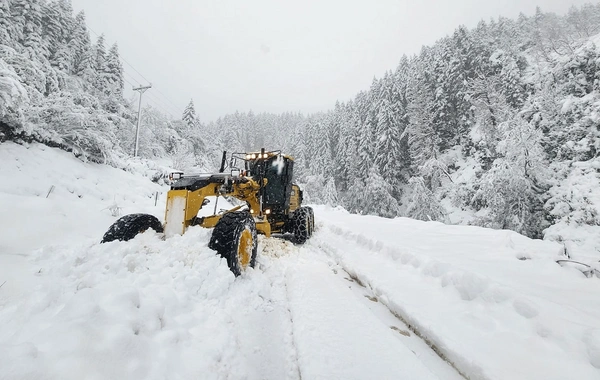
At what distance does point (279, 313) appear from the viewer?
323 centimetres

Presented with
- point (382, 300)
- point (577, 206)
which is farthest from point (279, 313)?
point (577, 206)

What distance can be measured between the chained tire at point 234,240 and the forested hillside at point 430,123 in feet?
18.9

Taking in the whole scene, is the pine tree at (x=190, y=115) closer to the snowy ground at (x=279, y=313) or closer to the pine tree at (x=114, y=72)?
the pine tree at (x=114, y=72)

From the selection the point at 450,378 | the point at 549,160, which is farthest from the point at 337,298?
the point at 549,160

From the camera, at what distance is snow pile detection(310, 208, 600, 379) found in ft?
7.27

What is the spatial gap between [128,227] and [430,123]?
40295 millimetres

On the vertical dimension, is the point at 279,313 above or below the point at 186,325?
below

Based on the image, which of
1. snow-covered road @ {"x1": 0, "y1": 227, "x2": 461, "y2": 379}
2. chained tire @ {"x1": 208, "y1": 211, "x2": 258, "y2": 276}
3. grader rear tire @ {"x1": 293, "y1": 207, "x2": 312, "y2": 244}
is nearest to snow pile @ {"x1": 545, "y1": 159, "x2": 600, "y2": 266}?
grader rear tire @ {"x1": 293, "y1": 207, "x2": 312, "y2": 244}

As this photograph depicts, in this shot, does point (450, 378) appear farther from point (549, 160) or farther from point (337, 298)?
point (549, 160)

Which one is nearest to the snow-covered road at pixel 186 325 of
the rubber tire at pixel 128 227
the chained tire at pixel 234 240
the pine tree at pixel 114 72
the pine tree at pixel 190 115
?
the chained tire at pixel 234 240

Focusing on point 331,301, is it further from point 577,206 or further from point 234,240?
point 577,206

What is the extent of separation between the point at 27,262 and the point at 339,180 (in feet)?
150

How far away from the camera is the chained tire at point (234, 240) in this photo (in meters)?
3.64

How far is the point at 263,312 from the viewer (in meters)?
3.21
